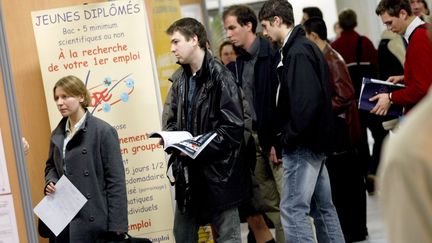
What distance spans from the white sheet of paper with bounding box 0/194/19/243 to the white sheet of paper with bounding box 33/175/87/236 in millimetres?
1324

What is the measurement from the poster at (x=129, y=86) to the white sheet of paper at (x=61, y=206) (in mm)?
858

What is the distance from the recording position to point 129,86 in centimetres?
668

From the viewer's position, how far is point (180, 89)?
569 cm

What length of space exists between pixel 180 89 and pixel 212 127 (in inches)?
12.5

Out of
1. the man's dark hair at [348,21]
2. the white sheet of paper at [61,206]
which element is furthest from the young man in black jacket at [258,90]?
the man's dark hair at [348,21]

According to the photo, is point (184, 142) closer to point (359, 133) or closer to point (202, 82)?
point (202, 82)

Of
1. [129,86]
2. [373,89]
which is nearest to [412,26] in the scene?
[373,89]

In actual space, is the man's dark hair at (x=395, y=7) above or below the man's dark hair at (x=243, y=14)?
below

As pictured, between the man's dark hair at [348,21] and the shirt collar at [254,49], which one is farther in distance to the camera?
the man's dark hair at [348,21]

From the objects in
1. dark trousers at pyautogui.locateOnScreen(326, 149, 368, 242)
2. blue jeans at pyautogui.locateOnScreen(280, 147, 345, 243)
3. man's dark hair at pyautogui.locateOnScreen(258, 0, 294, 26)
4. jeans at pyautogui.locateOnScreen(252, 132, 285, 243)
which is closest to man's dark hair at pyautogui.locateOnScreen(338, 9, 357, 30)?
dark trousers at pyautogui.locateOnScreen(326, 149, 368, 242)

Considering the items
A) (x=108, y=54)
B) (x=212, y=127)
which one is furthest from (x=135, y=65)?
(x=212, y=127)

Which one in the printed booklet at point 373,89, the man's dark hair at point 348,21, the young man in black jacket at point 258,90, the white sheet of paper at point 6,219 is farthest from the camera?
the man's dark hair at point 348,21

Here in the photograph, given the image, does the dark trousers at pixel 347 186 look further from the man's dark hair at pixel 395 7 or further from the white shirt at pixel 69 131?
the white shirt at pixel 69 131

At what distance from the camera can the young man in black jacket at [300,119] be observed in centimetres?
557
